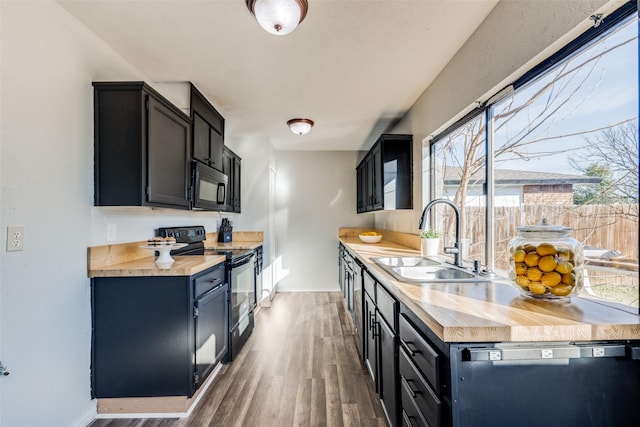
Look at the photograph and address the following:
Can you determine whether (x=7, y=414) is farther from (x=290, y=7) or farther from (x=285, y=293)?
(x=285, y=293)

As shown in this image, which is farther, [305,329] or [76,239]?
[305,329]

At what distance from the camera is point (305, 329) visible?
334cm

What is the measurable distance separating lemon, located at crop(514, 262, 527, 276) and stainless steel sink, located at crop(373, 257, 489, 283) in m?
0.31

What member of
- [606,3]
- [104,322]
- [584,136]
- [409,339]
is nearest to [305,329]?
[104,322]

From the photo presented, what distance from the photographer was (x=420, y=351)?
3.69 feet

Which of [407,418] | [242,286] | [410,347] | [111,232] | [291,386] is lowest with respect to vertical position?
[291,386]

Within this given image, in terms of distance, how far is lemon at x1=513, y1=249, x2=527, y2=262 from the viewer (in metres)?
1.15

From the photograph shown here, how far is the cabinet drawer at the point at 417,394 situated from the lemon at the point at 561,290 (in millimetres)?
574

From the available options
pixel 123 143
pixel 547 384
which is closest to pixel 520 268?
pixel 547 384

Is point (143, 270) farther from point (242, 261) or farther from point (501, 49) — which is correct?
point (501, 49)

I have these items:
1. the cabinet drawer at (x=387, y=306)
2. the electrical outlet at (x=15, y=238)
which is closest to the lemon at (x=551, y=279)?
the cabinet drawer at (x=387, y=306)

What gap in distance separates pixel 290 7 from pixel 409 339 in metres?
1.67

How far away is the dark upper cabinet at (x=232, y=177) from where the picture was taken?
354cm

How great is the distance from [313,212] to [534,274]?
408 centimetres
